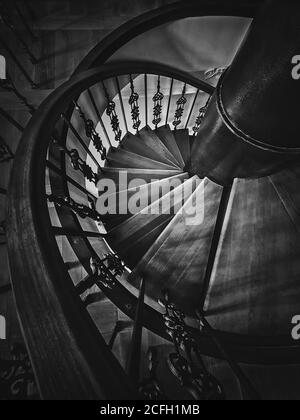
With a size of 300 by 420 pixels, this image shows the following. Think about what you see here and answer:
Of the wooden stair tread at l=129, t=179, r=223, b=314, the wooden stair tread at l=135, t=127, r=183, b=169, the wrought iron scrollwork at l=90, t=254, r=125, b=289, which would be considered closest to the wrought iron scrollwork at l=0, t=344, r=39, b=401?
the wrought iron scrollwork at l=90, t=254, r=125, b=289

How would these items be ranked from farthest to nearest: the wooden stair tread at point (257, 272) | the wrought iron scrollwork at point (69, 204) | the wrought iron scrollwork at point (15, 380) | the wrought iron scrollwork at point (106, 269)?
the wooden stair tread at point (257, 272), the wrought iron scrollwork at point (106, 269), the wrought iron scrollwork at point (69, 204), the wrought iron scrollwork at point (15, 380)

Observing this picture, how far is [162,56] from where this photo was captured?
4.04m

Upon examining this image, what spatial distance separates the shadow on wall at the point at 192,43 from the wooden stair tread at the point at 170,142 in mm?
953

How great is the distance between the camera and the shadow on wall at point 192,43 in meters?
3.71

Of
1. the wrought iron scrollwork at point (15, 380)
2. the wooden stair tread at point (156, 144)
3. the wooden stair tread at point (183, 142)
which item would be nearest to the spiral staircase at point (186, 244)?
the wrought iron scrollwork at point (15, 380)

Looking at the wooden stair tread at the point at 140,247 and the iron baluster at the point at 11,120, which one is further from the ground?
the iron baluster at the point at 11,120

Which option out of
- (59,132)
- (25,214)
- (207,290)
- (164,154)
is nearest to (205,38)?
(164,154)

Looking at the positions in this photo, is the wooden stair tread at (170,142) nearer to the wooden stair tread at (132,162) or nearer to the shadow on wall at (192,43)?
the wooden stair tread at (132,162)

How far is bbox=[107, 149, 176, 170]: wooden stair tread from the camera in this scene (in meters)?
3.77

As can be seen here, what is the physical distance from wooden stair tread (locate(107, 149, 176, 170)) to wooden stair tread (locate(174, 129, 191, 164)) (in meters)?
0.51

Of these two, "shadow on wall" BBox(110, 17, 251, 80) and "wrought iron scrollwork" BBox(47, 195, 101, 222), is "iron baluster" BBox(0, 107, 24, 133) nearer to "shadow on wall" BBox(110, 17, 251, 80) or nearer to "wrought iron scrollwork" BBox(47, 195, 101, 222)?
"wrought iron scrollwork" BBox(47, 195, 101, 222)

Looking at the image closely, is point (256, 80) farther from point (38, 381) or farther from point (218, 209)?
point (38, 381)

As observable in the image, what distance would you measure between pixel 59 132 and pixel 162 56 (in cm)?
214

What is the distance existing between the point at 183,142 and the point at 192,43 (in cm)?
136
